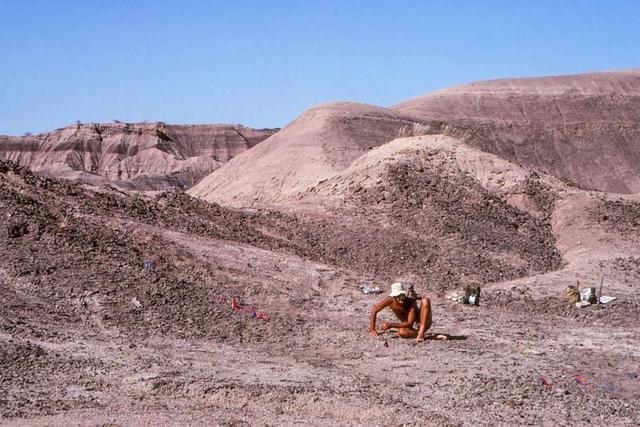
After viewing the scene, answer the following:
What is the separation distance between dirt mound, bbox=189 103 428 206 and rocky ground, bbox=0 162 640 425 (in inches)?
207

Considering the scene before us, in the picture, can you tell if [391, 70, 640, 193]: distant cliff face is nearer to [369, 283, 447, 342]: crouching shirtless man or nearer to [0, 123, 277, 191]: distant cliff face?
[369, 283, 447, 342]: crouching shirtless man

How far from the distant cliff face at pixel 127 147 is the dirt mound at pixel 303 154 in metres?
40.1

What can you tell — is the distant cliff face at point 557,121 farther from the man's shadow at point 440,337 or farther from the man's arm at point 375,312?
the man's arm at point 375,312

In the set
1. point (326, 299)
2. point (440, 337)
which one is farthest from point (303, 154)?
point (440, 337)

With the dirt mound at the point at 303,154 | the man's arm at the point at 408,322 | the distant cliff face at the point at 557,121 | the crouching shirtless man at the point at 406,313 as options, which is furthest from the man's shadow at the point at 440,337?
the distant cliff face at the point at 557,121

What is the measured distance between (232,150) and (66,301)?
72370 millimetres

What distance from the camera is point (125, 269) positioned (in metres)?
10.7

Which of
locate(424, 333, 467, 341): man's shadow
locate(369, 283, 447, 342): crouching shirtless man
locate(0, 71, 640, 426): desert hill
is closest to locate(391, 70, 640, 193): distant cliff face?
locate(0, 71, 640, 426): desert hill

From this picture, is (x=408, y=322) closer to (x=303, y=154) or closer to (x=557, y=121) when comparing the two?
(x=303, y=154)

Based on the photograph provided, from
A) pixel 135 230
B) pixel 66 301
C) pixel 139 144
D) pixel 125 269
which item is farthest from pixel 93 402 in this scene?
pixel 139 144

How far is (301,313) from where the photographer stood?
10.6m

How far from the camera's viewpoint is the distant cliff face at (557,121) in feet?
117

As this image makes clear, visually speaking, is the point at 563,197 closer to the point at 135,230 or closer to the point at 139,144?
the point at 135,230

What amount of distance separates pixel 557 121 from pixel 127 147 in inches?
1836
